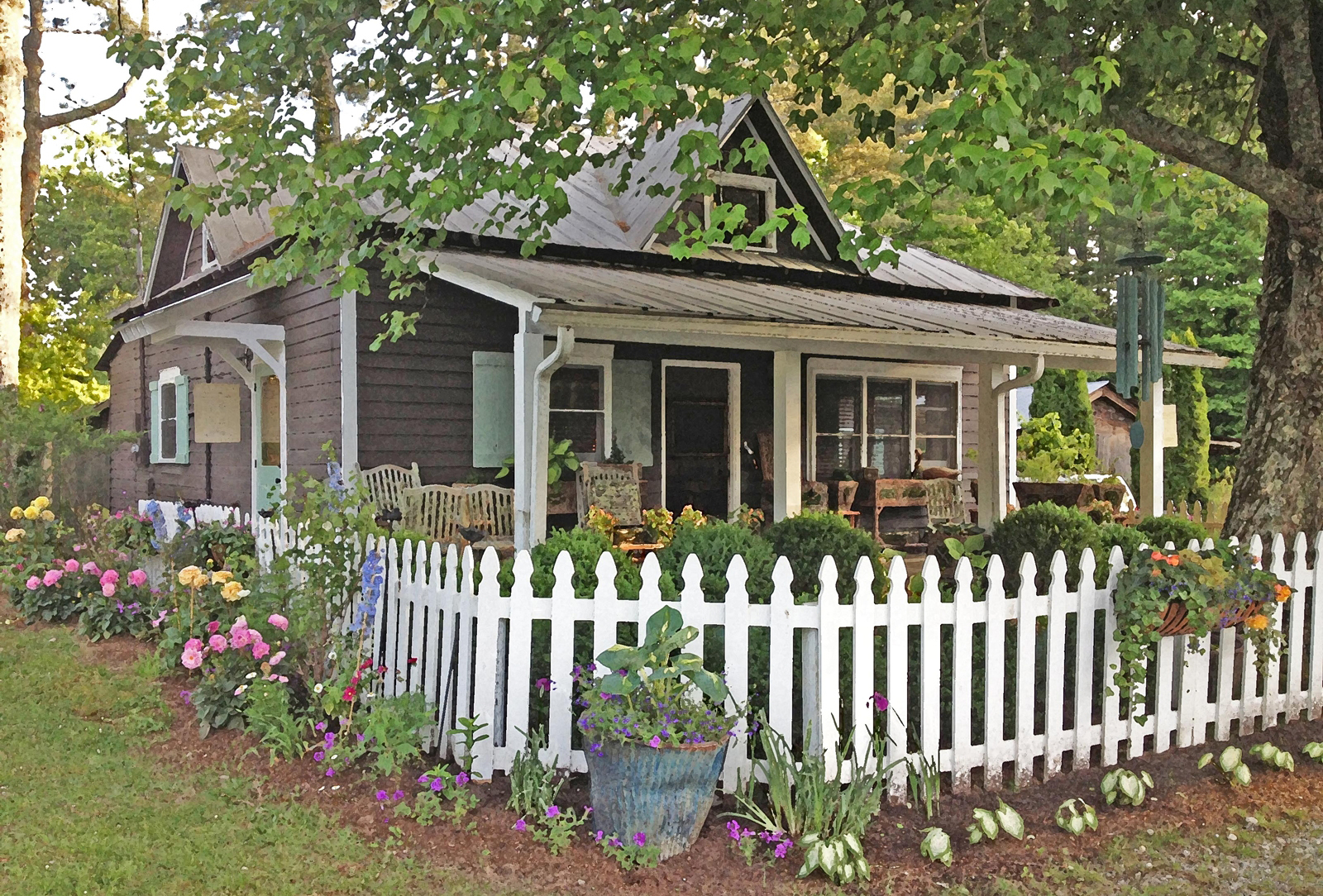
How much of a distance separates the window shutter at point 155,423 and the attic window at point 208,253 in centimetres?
273

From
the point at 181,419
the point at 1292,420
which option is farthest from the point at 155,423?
the point at 1292,420

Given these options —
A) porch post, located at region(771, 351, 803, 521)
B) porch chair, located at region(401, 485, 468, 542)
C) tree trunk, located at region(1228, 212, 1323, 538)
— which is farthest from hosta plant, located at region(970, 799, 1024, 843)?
porch chair, located at region(401, 485, 468, 542)

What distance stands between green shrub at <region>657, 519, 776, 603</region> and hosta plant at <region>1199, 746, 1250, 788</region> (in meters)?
2.22

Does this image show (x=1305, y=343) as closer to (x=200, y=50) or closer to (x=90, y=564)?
(x=200, y=50)

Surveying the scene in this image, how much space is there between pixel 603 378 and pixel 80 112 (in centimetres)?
1239

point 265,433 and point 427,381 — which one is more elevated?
point 427,381

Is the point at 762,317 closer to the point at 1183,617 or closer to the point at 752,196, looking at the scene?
the point at 752,196

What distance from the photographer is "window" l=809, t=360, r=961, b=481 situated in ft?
44.7

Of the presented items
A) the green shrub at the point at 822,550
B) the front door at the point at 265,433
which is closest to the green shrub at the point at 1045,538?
the green shrub at the point at 822,550

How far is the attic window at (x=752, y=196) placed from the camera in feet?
42.5

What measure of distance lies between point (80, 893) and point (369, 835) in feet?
3.30

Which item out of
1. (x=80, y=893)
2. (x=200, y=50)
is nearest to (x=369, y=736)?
(x=80, y=893)

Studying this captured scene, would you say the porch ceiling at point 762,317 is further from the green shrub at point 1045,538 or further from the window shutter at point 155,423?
the window shutter at point 155,423

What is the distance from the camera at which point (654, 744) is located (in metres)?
4.10
